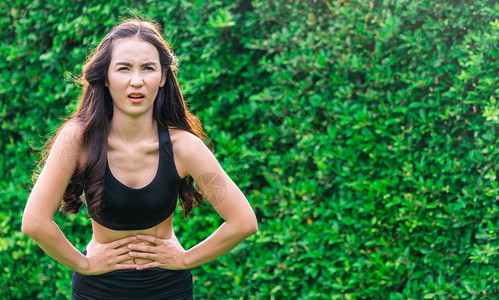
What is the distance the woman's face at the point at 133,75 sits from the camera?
2409mm

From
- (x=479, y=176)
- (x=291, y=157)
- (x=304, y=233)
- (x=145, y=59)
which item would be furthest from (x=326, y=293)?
(x=145, y=59)

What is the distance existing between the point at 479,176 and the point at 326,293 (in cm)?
131

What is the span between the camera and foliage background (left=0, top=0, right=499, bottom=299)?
3668mm

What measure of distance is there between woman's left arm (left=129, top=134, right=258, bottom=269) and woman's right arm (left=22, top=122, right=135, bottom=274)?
0.99 feet

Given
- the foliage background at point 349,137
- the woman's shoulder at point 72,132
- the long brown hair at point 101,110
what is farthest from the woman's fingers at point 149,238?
the foliage background at point 349,137

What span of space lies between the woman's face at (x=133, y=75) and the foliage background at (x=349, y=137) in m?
1.26

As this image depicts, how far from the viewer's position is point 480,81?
360 centimetres

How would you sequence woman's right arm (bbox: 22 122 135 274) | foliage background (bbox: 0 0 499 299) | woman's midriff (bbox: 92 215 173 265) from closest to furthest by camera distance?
woman's right arm (bbox: 22 122 135 274) < woman's midriff (bbox: 92 215 173 265) < foliage background (bbox: 0 0 499 299)

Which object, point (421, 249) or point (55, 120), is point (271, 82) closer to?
point (421, 249)

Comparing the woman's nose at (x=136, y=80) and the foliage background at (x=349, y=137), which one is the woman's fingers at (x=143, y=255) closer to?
the woman's nose at (x=136, y=80)

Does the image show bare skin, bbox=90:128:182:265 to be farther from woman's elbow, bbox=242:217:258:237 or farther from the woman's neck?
woman's elbow, bbox=242:217:258:237

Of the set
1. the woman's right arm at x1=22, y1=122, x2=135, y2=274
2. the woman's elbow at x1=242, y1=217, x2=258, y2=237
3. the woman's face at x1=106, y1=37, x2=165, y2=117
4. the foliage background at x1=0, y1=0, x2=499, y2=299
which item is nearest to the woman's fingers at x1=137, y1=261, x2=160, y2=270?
the woman's right arm at x1=22, y1=122, x2=135, y2=274

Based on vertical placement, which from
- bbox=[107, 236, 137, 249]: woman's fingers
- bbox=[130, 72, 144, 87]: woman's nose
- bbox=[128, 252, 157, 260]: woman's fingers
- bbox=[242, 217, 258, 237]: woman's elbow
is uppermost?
bbox=[130, 72, 144, 87]: woman's nose

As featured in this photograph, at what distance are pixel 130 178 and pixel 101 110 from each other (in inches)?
12.7
